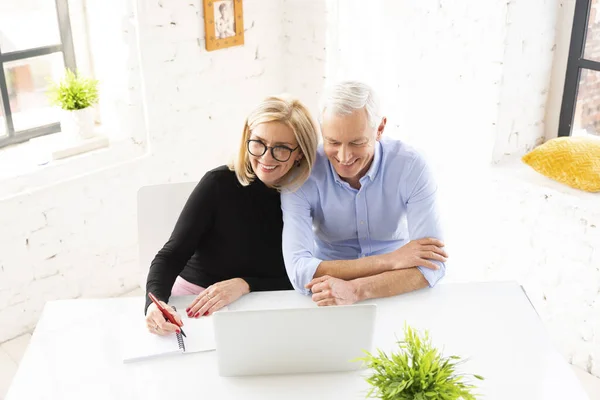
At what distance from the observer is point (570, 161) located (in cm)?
256

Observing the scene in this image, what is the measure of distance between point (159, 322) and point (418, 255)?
0.73 metres

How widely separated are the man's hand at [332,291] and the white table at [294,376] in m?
0.04

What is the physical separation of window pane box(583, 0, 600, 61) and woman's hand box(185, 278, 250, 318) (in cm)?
166

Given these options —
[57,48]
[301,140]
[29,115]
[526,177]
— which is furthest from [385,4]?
[29,115]

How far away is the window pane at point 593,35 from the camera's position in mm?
2596

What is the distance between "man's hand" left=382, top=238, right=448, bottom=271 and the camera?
1896 mm

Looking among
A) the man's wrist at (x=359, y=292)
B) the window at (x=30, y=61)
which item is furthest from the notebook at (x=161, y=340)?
the window at (x=30, y=61)

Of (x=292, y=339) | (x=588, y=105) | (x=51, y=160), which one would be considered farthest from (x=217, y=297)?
(x=588, y=105)

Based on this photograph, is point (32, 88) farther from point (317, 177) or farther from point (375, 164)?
point (375, 164)

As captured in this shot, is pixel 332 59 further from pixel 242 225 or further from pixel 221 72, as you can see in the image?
pixel 242 225

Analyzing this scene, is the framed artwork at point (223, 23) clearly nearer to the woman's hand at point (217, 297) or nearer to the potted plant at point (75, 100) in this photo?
the potted plant at point (75, 100)

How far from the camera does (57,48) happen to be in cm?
293

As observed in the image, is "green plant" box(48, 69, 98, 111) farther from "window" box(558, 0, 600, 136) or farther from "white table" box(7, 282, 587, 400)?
"window" box(558, 0, 600, 136)

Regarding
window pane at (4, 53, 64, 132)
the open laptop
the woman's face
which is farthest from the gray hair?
window pane at (4, 53, 64, 132)
